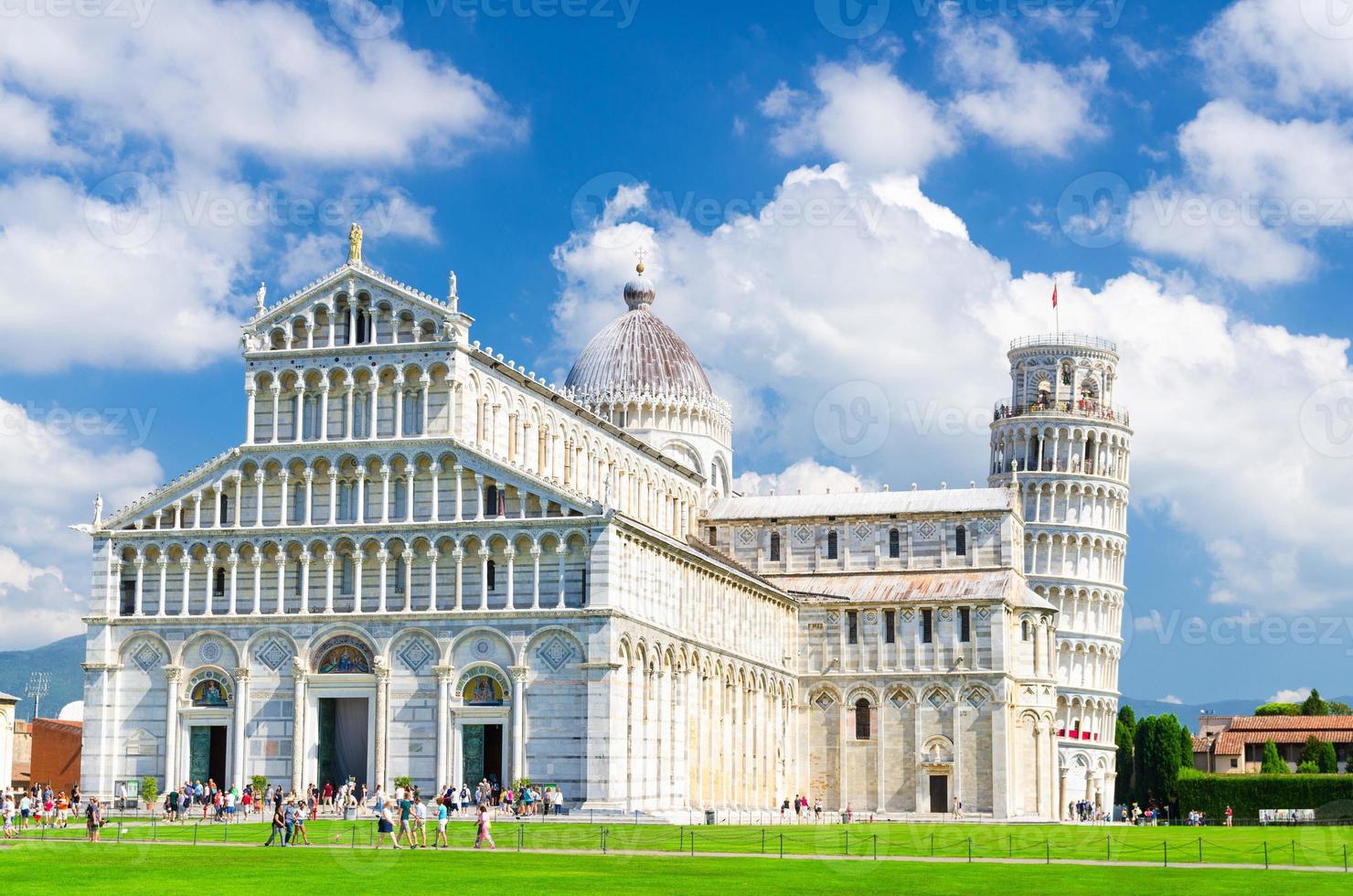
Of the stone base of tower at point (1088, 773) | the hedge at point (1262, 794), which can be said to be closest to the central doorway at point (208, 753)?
the hedge at point (1262, 794)

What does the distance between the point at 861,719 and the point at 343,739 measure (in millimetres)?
30992

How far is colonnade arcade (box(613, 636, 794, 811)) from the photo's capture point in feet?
251

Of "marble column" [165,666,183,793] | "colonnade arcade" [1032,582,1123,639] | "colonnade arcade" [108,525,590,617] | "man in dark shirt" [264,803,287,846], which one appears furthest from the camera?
"colonnade arcade" [1032,582,1123,639]

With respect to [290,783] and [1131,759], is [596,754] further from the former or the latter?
[1131,759]

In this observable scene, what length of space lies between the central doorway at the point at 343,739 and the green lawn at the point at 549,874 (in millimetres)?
25898

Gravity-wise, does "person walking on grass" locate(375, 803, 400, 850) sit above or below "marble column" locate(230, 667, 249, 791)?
below

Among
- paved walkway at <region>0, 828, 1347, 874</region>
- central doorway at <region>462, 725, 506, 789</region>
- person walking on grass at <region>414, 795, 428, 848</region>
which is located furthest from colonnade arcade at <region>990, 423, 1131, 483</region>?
paved walkway at <region>0, 828, 1347, 874</region>

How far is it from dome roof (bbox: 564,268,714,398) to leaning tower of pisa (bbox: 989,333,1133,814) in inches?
1369

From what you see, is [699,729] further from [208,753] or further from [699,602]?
[208,753]

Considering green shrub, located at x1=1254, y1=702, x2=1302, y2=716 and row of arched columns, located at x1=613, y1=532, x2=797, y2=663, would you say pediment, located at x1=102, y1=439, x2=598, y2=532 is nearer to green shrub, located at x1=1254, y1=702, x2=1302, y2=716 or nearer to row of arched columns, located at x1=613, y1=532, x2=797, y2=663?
row of arched columns, located at x1=613, y1=532, x2=797, y2=663

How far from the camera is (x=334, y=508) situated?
3127 inches

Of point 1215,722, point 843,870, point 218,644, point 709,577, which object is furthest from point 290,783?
point 1215,722

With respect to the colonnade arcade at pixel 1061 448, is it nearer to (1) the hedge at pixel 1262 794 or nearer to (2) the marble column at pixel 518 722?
(1) the hedge at pixel 1262 794

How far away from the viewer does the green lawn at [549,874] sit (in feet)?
132
